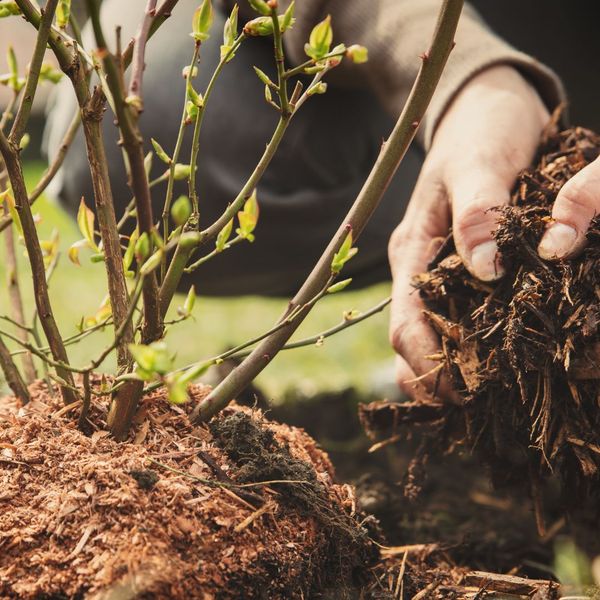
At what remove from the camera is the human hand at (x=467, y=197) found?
1.16 metres

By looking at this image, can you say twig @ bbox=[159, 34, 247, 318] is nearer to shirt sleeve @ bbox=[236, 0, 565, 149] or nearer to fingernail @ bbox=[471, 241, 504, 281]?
fingernail @ bbox=[471, 241, 504, 281]

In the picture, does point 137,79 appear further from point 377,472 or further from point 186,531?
point 377,472

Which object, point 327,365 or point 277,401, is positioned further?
point 327,365

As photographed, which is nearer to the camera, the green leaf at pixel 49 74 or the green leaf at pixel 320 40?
the green leaf at pixel 320 40

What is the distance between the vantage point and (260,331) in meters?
3.57

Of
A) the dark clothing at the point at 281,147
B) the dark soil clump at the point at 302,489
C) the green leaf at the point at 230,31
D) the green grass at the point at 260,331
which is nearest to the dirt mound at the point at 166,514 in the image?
the dark soil clump at the point at 302,489

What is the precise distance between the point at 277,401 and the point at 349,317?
1.42 metres

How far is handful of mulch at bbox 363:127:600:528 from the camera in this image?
1065 millimetres

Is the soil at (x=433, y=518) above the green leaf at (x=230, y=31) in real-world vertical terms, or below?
below

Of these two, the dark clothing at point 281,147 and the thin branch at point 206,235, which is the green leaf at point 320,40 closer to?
the thin branch at point 206,235

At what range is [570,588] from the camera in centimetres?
Result: 104

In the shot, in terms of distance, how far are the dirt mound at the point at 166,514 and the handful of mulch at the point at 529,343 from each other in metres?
0.30

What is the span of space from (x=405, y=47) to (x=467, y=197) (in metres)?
0.68

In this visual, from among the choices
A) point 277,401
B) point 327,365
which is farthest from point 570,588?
point 327,365
